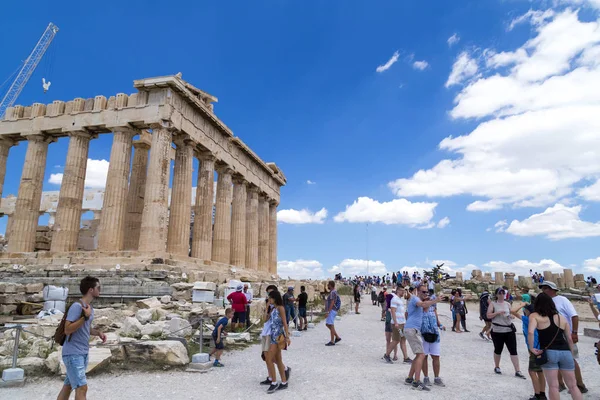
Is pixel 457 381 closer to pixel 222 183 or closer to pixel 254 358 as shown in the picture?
pixel 254 358

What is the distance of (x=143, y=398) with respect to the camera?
6551 millimetres

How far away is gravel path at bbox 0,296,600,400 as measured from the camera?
6801mm

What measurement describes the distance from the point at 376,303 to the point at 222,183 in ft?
50.4

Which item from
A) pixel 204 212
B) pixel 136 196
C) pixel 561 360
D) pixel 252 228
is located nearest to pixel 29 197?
pixel 136 196

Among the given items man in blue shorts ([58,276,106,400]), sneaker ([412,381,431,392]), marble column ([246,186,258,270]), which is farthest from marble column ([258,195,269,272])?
man in blue shorts ([58,276,106,400])

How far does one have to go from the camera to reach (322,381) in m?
7.73

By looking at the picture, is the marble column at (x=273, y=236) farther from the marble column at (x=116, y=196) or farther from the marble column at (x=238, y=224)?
the marble column at (x=116, y=196)

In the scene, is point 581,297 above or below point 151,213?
below

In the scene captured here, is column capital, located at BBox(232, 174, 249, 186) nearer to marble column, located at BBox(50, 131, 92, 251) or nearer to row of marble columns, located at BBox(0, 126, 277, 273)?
row of marble columns, located at BBox(0, 126, 277, 273)

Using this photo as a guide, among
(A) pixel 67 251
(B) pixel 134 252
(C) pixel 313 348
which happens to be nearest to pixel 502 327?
(C) pixel 313 348

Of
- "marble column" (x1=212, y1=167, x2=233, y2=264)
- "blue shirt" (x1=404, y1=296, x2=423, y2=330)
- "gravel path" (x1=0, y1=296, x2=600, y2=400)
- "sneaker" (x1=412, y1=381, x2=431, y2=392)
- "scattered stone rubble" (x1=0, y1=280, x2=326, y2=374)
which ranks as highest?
"marble column" (x1=212, y1=167, x2=233, y2=264)

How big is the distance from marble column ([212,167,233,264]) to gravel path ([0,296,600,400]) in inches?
719

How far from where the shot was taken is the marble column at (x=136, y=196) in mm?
25094

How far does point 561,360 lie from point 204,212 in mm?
23149
